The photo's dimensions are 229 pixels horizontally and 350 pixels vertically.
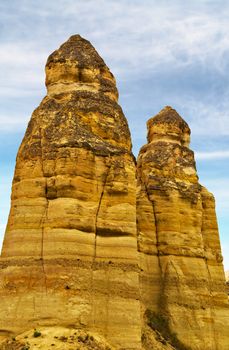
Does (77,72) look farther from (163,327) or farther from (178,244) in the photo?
(163,327)

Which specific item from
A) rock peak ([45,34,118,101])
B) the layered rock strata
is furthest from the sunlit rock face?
rock peak ([45,34,118,101])

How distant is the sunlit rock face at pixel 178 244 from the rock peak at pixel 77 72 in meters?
9.88

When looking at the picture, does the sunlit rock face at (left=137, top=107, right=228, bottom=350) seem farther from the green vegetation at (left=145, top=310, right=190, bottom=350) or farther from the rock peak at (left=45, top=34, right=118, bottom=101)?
the rock peak at (left=45, top=34, right=118, bottom=101)

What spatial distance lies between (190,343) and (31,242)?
14.9 meters

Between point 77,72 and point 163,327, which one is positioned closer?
point 77,72

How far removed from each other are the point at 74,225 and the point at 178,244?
13040 millimetres

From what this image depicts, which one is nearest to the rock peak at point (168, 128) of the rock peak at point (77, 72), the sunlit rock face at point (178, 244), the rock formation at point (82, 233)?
the sunlit rock face at point (178, 244)

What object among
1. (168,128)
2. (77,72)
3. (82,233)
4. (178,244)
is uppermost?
(168,128)

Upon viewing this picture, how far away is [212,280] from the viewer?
1447 inches

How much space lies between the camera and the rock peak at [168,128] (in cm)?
3978

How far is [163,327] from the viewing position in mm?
32844

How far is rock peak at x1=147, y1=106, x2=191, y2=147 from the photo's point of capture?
39781 millimetres

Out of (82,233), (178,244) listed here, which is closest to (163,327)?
(178,244)

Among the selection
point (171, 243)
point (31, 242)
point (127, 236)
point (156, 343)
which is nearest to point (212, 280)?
point (171, 243)
